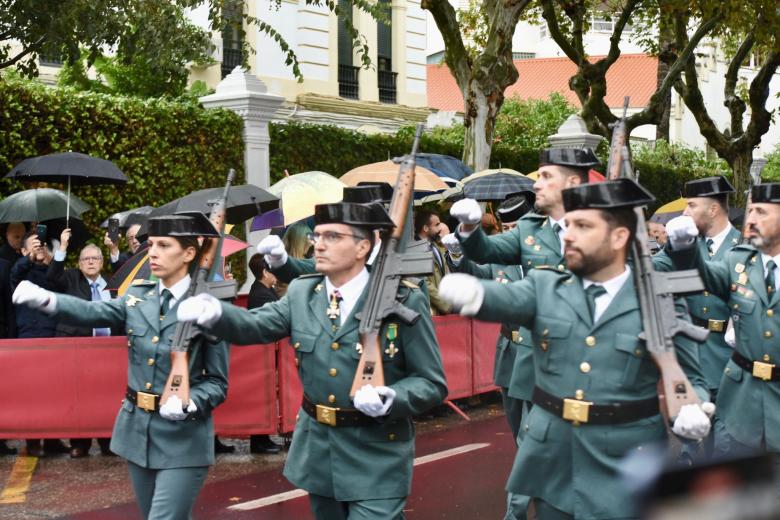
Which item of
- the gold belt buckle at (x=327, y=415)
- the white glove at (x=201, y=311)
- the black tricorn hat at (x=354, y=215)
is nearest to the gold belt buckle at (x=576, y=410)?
the gold belt buckle at (x=327, y=415)

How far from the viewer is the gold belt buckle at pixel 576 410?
443 centimetres

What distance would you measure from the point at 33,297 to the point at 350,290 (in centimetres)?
141

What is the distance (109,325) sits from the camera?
5.70 meters

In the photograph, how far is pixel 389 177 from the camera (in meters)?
12.1

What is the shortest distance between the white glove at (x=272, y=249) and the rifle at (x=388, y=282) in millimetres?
612

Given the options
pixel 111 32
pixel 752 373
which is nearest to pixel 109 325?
pixel 752 373

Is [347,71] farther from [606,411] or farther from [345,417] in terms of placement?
[606,411]

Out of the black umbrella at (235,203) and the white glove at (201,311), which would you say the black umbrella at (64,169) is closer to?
the black umbrella at (235,203)

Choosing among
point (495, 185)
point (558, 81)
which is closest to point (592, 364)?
point (495, 185)

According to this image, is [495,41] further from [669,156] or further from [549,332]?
[669,156]

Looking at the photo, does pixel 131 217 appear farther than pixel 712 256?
Yes

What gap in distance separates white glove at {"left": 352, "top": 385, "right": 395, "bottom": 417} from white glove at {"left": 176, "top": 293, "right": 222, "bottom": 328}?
2.16ft

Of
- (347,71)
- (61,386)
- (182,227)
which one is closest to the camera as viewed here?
(182,227)

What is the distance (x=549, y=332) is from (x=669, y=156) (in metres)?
28.0
